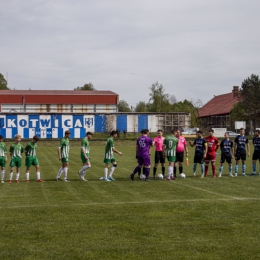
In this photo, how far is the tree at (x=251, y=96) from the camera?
85000mm

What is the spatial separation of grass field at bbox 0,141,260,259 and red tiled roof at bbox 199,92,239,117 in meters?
89.3

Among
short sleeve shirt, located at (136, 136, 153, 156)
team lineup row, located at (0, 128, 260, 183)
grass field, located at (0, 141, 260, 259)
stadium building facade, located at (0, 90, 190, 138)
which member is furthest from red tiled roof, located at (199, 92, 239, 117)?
grass field, located at (0, 141, 260, 259)

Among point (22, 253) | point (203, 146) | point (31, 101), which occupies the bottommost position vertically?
point (22, 253)

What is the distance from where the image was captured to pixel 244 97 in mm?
86688

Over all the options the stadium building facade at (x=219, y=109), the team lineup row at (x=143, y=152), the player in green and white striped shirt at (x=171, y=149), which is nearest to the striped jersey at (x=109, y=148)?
the team lineup row at (x=143, y=152)

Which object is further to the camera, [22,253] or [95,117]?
[95,117]

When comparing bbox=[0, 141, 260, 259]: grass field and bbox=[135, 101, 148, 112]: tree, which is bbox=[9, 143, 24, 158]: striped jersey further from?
bbox=[135, 101, 148, 112]: tree

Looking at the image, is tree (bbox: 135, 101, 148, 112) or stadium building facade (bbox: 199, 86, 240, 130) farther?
tree (bbox: 135, 101, 148, 112)

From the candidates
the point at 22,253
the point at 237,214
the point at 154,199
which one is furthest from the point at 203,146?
the point at 22,253

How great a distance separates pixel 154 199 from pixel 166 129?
59.7 meters

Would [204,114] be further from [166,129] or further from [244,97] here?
[166,129]

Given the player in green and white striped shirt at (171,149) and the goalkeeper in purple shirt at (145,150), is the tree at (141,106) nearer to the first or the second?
the player in green and white striped shirt at (171,149)

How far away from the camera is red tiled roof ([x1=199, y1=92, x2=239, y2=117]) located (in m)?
105

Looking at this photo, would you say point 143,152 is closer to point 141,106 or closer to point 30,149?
point 30,149
